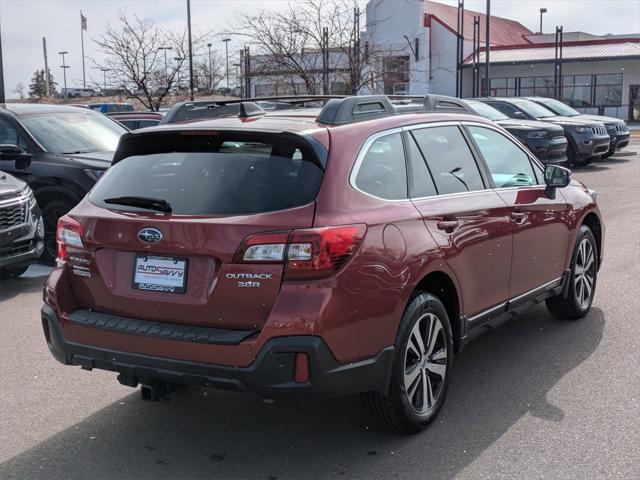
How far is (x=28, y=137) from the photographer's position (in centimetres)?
983

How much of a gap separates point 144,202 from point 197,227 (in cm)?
45

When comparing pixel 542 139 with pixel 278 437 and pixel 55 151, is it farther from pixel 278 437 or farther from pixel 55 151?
pixel 278 437

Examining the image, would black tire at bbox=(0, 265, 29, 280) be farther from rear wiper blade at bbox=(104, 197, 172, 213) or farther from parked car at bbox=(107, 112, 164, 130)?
parked car at bbox=(107, 112, 164, 130)

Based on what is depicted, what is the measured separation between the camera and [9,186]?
830cm

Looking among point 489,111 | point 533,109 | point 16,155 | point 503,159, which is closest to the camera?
point 503,159

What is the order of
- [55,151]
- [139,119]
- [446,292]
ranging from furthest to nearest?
[139,119] → [55,151] → [446,292]

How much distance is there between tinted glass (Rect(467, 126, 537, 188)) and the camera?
538cm

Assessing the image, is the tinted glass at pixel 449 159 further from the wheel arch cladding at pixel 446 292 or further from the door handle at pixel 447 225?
the wheel arch cladding at pixel 446 292

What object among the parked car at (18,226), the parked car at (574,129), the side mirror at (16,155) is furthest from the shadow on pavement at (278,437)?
the parked car at (574,129)

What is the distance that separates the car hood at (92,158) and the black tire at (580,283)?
5.43 meters

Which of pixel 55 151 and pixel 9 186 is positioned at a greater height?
pixel 55 151

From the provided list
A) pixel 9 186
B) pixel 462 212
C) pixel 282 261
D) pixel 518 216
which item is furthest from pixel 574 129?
pixel 282 261

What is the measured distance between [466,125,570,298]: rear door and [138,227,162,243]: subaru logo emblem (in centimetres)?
237

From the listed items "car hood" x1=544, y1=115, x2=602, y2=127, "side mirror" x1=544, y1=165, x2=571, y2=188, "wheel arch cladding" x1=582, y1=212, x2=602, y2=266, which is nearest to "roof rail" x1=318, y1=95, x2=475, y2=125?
"side mirror" x1=544, y1=165, x2=571, y2=188
